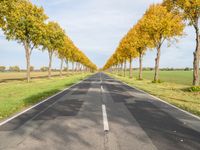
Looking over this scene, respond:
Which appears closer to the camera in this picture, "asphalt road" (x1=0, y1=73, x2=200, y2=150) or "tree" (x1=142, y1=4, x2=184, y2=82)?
"asphalt road" (x1=0, y1=73, x2=200, y2=150)

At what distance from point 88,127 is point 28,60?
25783 mm

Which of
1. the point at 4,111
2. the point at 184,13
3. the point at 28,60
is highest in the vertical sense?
the point at 184,13

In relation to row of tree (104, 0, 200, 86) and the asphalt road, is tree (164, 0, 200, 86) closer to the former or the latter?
row of tree (104, 0, 200, 86)

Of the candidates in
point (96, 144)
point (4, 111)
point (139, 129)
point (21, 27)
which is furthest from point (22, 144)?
point (21, 27)

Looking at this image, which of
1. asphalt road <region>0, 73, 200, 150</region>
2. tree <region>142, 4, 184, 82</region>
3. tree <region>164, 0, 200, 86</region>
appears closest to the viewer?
asphalt road <region>0, 73, 200, 150</region>

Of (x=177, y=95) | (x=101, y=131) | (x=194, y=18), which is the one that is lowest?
(x=177, y=95)

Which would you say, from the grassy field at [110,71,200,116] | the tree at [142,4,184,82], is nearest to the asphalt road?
the grassy field at [110,71,200,116]

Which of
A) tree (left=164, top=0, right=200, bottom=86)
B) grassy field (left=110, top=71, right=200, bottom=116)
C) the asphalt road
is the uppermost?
tree (left=164, top=0, right=200, bottom=86)

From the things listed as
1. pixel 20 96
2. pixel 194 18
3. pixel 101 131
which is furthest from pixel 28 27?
pixel 101 131

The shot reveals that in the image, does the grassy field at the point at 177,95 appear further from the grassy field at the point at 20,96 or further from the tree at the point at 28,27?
the tree at the point at 28,27

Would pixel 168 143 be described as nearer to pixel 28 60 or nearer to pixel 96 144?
pixel 96 144

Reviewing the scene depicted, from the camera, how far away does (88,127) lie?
6480mm

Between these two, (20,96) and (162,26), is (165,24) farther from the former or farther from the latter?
(20,96)

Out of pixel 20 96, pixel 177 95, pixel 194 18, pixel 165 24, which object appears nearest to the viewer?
pixel 20 96
